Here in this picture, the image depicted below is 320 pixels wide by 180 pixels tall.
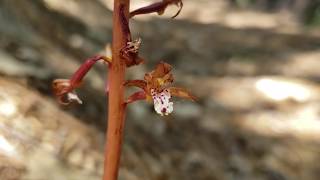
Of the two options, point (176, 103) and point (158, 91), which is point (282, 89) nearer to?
point (176, 103)

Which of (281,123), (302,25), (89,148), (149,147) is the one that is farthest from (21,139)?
(302,25)

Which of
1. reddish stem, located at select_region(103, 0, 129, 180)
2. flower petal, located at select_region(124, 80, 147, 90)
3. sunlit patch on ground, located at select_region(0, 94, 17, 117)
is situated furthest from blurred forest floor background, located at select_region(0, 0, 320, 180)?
flower petal, located at select_region(124, 80, 147, 90)

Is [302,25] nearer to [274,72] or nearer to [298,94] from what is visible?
[274,72]

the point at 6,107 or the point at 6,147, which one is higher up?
the point at 6,107

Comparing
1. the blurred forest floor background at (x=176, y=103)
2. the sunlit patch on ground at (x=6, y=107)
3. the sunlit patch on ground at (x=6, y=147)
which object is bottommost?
the sunlit patch on ground at (x=6, y=147)

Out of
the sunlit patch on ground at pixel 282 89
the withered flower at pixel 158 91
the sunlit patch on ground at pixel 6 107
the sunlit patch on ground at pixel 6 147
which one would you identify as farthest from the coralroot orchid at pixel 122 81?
the sunlit patch on ground at pixel 282 89

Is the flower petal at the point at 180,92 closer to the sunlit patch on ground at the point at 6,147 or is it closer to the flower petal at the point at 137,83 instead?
the flower petal at the point at 137,83

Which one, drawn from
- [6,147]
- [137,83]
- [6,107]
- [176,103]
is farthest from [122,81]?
[176,103]
